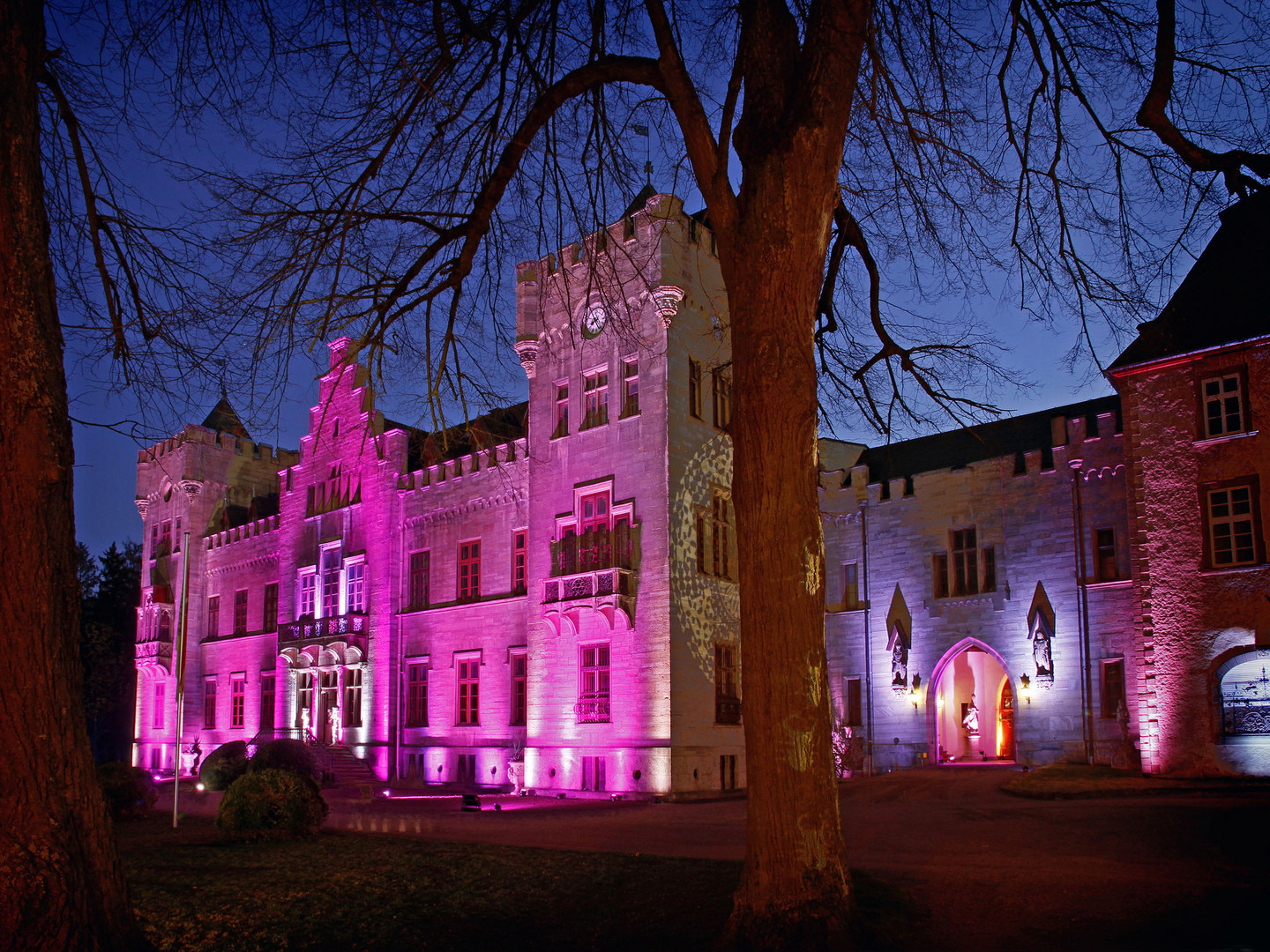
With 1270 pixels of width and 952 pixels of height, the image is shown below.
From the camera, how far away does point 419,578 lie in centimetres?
3238

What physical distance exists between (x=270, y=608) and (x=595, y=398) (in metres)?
19.4

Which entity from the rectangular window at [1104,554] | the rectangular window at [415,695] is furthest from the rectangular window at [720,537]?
the rectangular window at [415,695]

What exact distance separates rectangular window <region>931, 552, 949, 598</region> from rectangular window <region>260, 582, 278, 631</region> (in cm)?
2468

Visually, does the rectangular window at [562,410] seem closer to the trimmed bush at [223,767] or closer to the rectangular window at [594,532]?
the rectangular window at [594,532]

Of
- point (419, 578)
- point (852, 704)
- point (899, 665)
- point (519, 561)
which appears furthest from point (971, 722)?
point (419, 578)

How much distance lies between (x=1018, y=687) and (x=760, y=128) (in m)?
21.7

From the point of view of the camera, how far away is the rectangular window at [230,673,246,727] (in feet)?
130

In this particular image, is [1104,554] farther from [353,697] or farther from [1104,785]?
[353,697]

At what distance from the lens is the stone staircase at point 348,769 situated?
30.4 metres

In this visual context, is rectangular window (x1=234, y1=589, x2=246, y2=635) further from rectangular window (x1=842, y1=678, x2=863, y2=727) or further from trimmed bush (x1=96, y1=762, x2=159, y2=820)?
rectangular window (x1=842, y1=678, x2=863, y2=727)

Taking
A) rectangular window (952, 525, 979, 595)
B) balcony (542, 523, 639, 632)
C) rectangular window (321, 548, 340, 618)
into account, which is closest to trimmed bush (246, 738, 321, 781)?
balcony (542, 523, 639, 632)

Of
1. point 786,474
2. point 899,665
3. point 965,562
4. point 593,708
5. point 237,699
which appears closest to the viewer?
point 786,474

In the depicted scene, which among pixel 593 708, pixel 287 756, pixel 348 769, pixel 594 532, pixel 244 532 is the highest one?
pixel 244 532

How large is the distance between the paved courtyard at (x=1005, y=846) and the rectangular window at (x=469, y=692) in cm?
579
